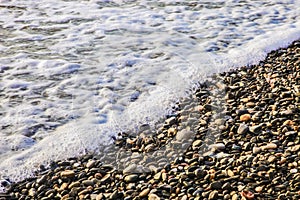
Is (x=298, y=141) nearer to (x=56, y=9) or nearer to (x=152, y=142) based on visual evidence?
(x=152, y=142)

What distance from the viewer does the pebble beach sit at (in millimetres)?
2785

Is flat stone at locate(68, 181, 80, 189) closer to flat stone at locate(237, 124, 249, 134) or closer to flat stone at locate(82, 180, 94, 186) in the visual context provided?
flat stone at locate(82, 180, 94, 186)

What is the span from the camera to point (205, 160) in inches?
122

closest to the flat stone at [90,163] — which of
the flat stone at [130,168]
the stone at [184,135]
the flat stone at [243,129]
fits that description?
the flat stone at [130,168]

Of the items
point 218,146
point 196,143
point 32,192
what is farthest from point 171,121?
point 32,192

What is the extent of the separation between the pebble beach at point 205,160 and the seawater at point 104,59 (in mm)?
200

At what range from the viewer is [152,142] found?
348cm

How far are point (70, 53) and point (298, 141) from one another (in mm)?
3207

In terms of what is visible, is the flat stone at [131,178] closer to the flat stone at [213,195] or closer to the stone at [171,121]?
the flat stone at [213,195]

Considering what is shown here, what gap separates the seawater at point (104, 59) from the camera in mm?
3703

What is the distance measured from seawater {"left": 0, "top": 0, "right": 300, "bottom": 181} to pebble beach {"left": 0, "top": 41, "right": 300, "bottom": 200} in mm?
200

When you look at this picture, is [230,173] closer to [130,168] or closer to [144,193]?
[144,193]

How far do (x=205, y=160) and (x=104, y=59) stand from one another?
8.01ft

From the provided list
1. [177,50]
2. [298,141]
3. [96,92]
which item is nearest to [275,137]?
[298,141]
